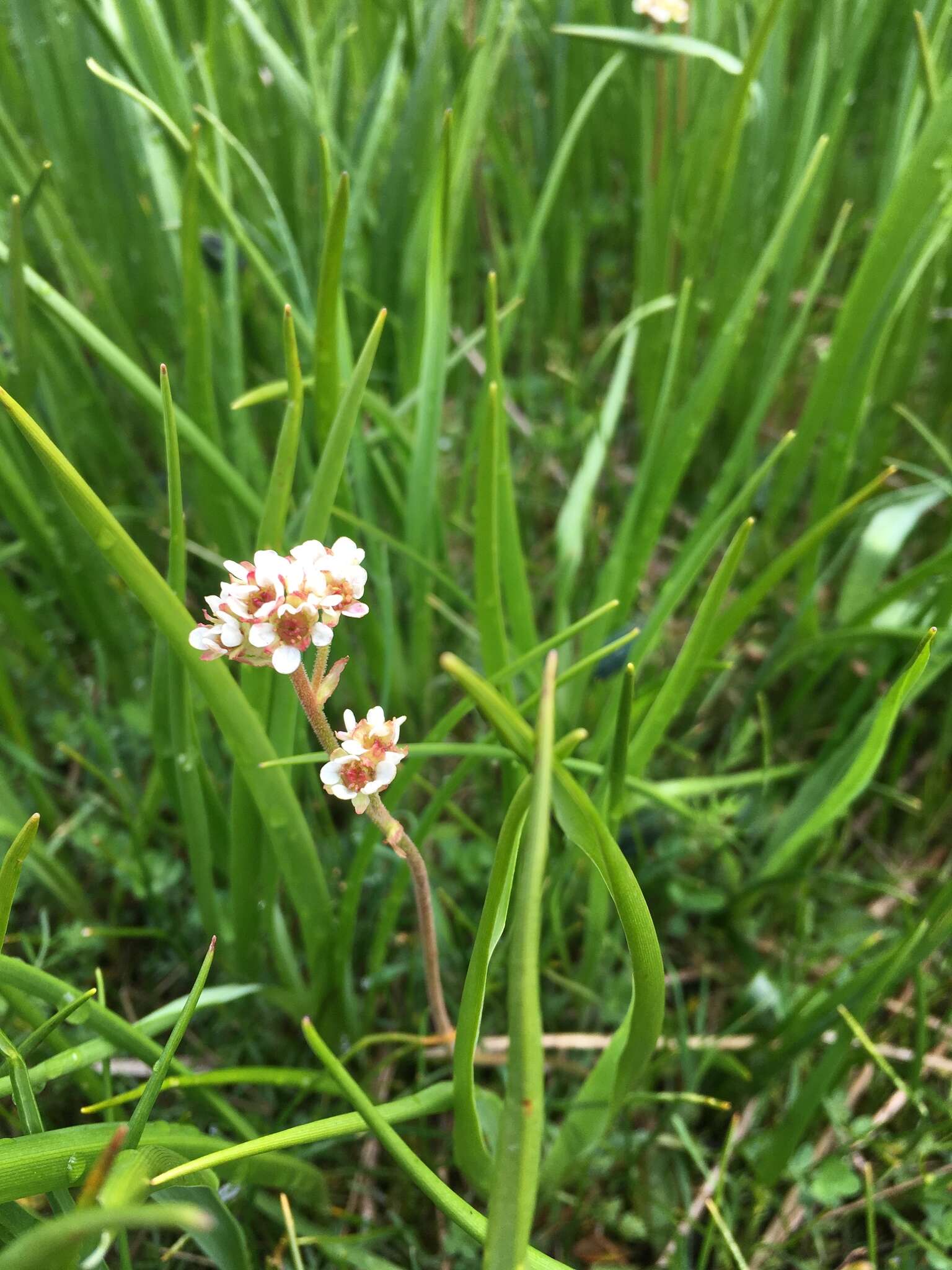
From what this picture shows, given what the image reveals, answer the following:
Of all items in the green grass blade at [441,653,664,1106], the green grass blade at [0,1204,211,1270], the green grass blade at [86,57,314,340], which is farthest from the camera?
the green grass blade at [86,57,314,340]

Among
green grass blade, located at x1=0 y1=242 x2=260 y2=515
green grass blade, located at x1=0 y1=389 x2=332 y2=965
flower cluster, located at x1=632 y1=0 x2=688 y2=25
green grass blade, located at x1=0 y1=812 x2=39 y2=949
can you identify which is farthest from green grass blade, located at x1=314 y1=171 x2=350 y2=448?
flower cluster, located at x1=632 y1=0 x2=688 y2=25

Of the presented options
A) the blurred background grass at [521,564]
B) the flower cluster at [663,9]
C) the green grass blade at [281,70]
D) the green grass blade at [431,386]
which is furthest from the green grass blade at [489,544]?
the flower cluster at [663,9]

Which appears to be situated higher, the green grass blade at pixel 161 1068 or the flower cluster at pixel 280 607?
the flower cluster at pixel 280 607

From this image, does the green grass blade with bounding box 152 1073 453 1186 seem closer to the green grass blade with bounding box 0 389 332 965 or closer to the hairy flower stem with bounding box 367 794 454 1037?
the hairy flower stem with bounding box 367 794 454 1037

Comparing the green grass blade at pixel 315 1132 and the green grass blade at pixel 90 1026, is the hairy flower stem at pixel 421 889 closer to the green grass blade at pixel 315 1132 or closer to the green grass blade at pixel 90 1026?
the green grass blade at pixel 315 1132

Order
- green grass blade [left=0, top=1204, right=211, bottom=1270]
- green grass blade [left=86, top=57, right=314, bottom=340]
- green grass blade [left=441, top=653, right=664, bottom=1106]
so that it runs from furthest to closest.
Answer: green grass blade [left=86, top=57, right=314, bottom=340]
green grass blade [left=441, top=653, right=664, bottom=1106]
green grass blade [left=0, top=1204, right=211, bottom=1270]

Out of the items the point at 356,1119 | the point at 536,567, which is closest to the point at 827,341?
the point at 536,567
